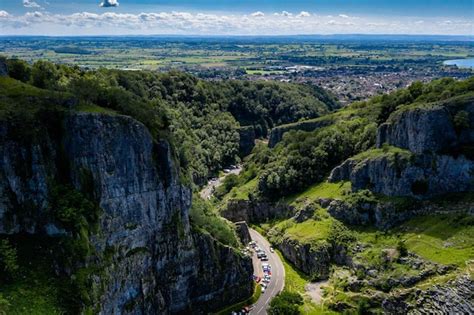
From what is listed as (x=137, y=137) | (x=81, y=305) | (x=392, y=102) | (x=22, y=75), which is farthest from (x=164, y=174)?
(x=392, y=102)

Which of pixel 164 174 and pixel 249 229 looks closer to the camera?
pixel 164 174

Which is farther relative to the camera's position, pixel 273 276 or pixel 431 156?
pixel 273 276

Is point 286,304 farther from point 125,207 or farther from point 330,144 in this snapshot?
point 330,144

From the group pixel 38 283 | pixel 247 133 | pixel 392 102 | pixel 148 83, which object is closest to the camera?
pixel 38 283

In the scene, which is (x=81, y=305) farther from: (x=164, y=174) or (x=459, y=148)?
(x=459, y=148)

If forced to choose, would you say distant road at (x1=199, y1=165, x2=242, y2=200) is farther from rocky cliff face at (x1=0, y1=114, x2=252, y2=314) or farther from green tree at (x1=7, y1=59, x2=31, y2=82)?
green tree at (x1=7, y1=59, x2=31, y2=82)

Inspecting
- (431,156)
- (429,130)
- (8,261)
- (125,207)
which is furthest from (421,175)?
(8,261)

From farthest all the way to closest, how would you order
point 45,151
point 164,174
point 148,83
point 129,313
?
point 148,83 < point 164,174 < point 129,313 < point 45,151
